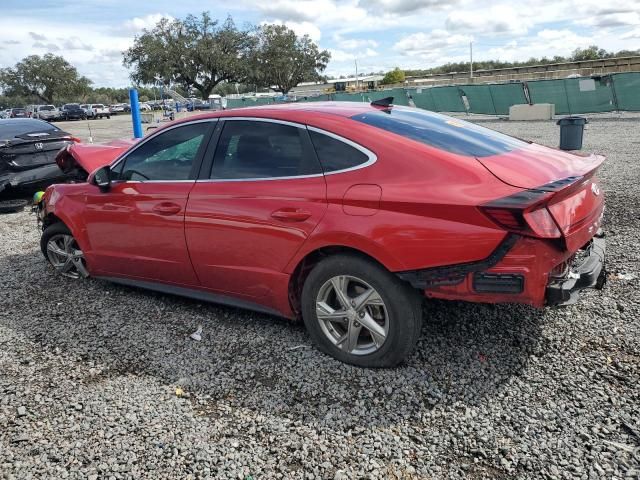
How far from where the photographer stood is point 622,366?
314 cm

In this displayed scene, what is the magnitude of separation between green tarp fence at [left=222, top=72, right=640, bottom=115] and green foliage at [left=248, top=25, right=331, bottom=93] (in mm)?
34475

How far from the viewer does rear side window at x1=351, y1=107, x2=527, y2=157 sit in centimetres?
319

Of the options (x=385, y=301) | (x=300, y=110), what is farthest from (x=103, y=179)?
(x=385, y=301)

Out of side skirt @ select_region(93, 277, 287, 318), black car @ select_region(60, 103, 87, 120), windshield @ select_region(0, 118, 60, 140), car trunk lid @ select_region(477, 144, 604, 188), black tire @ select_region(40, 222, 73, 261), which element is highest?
black car @ select_region(60, 103, 87, 120)

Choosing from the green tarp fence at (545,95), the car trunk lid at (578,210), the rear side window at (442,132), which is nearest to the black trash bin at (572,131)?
the rear side window at (442,132)

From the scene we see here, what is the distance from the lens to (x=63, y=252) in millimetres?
5191

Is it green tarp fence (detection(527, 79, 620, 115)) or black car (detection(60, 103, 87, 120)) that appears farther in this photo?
black car (detection(60, 103, 87, 120))

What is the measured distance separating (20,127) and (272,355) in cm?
798

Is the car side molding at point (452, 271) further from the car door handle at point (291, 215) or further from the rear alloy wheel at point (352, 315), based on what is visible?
the car door handle at point (291, 215)

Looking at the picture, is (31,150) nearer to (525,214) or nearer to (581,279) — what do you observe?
(525,214)

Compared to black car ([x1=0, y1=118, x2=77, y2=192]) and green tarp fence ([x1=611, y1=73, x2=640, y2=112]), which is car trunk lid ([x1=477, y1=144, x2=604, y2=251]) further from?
green tarp fence ([x1=611, y1=73, x2=640, y2=112])

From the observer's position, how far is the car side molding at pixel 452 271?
2.69 m

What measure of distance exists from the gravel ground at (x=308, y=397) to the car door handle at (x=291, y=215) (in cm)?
94

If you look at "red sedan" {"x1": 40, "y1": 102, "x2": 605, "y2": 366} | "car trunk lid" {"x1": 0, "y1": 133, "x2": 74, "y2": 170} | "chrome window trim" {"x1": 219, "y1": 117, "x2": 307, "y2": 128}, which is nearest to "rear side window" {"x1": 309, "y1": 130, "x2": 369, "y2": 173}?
"red sedan" {"x1": 40, "y1": 102, "x2": 605, "y2": 366}
